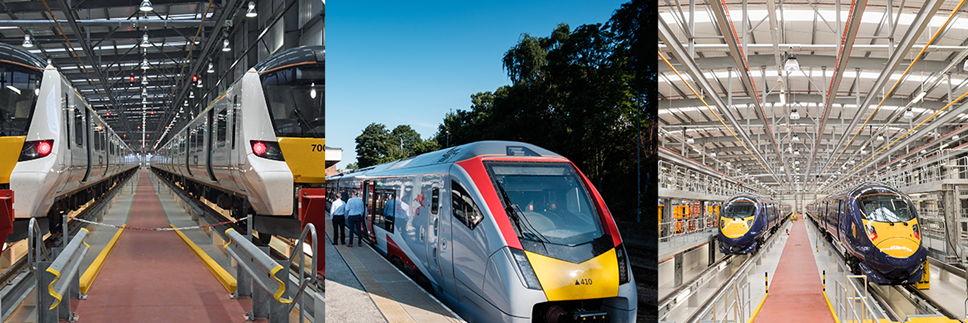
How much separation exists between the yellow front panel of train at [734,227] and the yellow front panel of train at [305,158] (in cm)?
596

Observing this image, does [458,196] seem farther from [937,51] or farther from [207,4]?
[937,51]

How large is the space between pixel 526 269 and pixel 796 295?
169 inches

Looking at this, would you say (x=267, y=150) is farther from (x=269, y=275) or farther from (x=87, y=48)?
(x=87, y=48)

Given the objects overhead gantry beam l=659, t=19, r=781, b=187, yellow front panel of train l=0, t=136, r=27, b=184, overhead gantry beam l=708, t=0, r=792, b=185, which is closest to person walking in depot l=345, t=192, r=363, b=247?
yellow front panel of train l=0, t=136, r=27, b=184

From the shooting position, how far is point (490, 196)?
3.50 meters

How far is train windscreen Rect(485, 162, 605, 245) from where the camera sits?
3465 millimetres

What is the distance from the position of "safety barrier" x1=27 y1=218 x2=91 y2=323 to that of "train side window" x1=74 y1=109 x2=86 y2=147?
489mm

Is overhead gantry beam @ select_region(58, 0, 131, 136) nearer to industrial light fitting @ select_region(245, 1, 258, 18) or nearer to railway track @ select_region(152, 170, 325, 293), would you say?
railway track @ select_region(152, 170, 325, 293)

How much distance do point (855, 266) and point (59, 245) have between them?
659 cm

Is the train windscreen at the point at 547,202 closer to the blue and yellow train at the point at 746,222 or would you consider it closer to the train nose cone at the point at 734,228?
the blue and yellow train at the point at 746,222

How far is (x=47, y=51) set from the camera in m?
2.87

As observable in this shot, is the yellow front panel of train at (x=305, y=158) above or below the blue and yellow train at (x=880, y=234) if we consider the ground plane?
above

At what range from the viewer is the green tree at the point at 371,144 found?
147 inches

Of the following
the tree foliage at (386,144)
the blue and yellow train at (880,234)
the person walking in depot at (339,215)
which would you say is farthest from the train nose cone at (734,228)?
the person walking in depot at (339,215)
